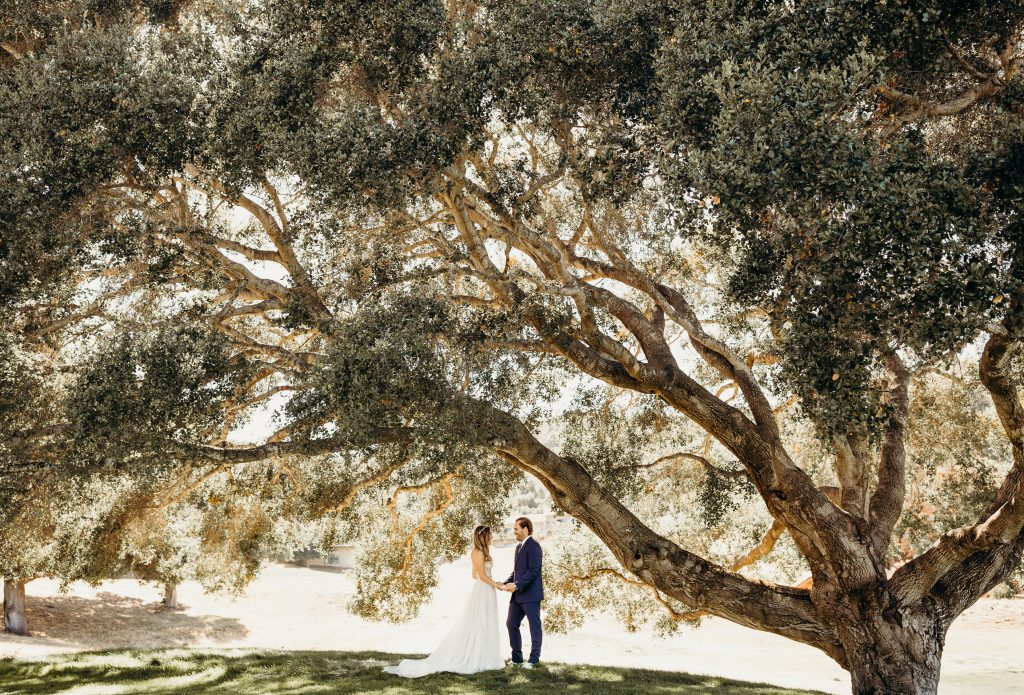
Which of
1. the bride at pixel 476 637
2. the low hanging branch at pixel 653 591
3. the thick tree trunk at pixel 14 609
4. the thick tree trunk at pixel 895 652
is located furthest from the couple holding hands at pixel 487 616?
the thick tree trunk at pixel 14 609

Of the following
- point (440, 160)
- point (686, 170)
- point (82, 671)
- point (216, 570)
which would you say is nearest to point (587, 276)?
point (440, 160)

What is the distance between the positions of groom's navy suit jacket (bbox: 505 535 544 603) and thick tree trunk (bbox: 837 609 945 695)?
3.56m

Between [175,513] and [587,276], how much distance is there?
8590 mm

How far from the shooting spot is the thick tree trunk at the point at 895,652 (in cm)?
866

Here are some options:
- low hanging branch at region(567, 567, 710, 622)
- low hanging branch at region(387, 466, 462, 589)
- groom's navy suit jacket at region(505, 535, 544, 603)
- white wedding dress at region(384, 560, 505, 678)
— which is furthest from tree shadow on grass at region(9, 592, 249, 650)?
groom's navy suit jacket at region(505, 535, 544, 603)

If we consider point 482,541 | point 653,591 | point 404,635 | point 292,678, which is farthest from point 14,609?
point 653,591

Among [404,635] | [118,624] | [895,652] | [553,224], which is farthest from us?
[404,635]

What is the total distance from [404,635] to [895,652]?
22902mm

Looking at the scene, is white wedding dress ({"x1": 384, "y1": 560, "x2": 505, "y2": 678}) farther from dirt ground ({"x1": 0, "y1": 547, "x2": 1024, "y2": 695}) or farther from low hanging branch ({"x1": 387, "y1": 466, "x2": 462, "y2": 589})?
dirt ground ({"x1": 0, "y1": 547, "x2": 1024, "y2": 695})

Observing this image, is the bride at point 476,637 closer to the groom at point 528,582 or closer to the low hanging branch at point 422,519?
the groom at point 528,582

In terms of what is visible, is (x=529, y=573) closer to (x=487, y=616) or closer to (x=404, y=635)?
(x=487, y=616)

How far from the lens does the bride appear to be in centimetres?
955

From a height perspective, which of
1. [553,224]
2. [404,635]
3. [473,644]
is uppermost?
[553,224]

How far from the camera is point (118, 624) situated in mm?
27078
